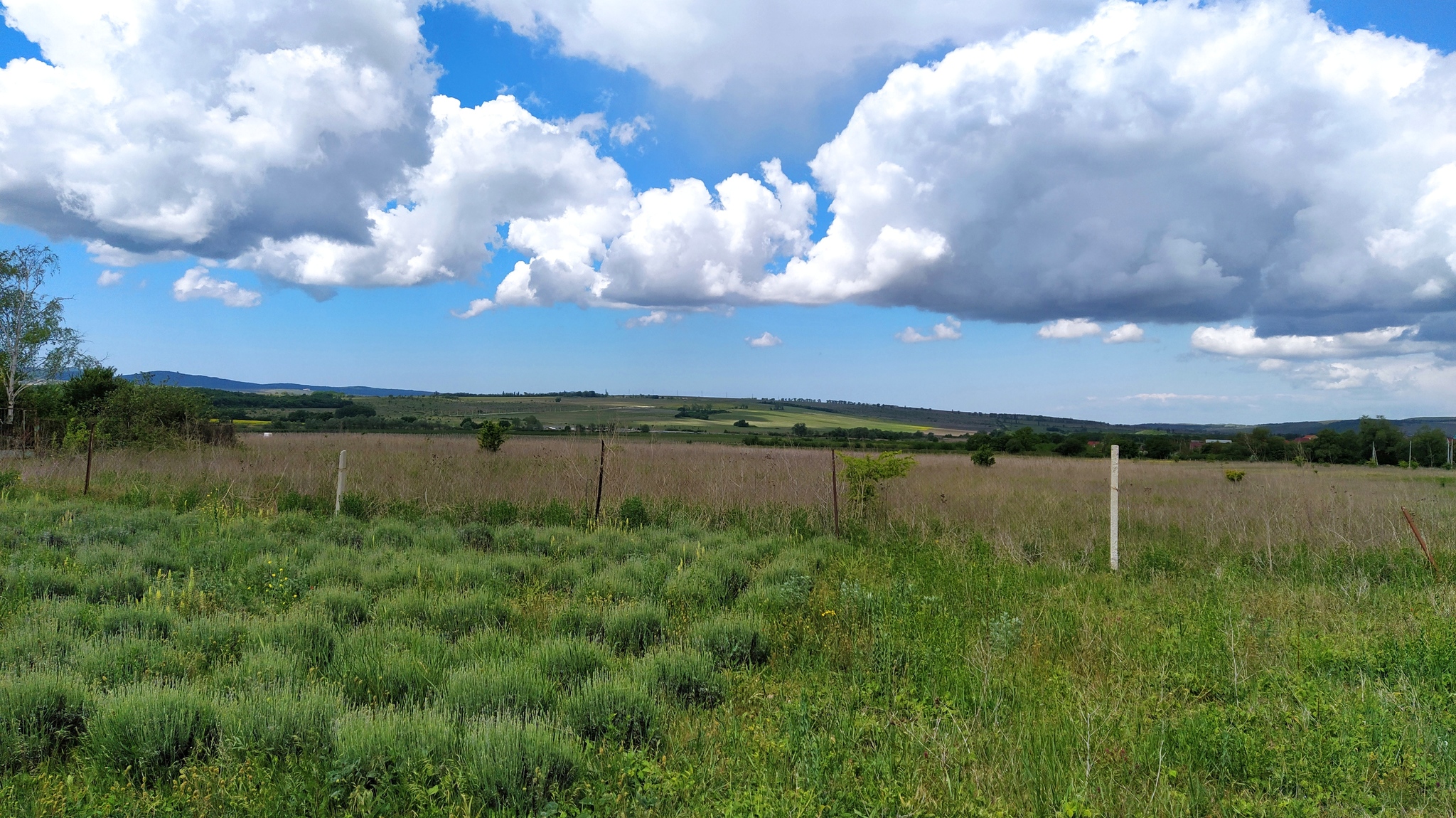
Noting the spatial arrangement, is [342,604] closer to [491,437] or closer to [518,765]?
[518,765]

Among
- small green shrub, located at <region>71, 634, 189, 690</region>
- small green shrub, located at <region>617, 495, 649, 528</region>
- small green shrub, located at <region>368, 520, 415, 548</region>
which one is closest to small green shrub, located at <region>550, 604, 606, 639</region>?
small green shrub, located at <region>71, 634, 189, 690</region>

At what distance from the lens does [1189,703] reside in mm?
4750

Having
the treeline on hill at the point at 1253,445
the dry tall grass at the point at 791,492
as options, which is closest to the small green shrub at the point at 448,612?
the dry tall grass at the point at 791,492

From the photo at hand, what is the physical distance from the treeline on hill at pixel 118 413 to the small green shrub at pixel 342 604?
18149 millimetres

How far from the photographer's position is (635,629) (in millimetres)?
5914

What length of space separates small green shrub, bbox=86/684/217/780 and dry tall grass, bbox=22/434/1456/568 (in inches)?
342

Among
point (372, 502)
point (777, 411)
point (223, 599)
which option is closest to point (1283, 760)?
point (223, 599)

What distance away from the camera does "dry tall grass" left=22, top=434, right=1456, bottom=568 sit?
10812 mm

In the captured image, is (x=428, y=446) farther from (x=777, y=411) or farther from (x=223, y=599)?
(x=777, y=411)

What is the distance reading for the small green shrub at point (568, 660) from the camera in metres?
4.79

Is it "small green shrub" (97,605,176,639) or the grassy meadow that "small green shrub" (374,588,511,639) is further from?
"small green shrub" (97,605,176,639)

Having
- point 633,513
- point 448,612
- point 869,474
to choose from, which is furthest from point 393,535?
point 869,474

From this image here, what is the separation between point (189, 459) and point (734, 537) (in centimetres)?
1481

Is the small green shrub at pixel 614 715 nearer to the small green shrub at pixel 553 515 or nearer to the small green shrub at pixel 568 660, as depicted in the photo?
the small green shrub at pixel 568 660
